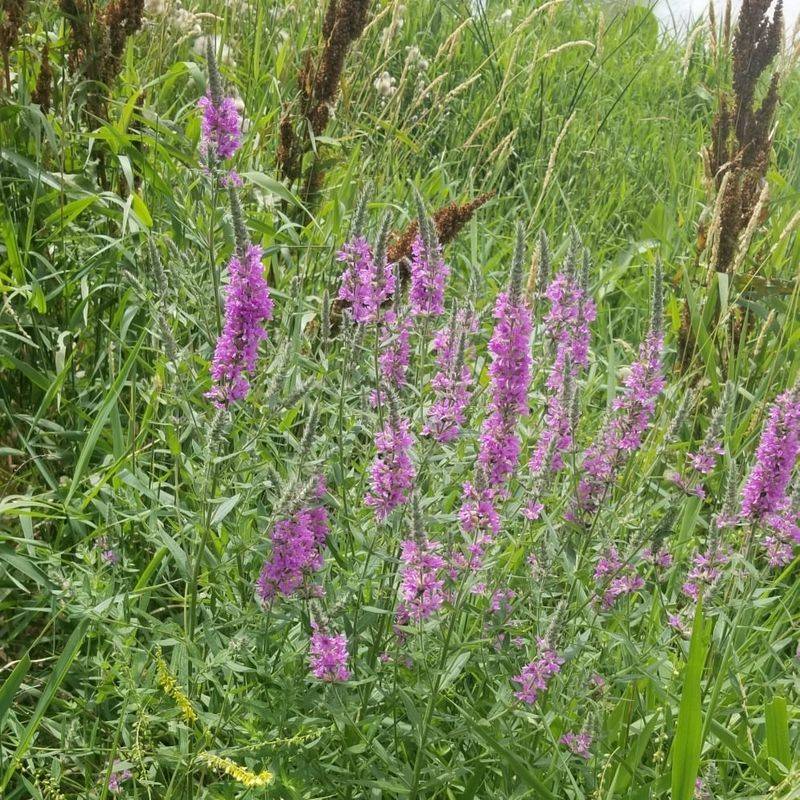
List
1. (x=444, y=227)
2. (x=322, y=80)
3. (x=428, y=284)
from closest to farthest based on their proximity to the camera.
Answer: (x=428, y=284), (x=444, y=227), (x=322, y=80)

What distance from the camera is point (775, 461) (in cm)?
242

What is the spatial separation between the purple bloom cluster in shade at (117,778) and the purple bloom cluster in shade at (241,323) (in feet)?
2.59

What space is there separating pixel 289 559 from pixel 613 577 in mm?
754

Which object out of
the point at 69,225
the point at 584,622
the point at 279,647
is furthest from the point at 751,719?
the point at 69,225

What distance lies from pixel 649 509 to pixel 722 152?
1921 millimetres

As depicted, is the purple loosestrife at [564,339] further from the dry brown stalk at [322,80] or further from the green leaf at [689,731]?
the dry brown stalk at [322,80]

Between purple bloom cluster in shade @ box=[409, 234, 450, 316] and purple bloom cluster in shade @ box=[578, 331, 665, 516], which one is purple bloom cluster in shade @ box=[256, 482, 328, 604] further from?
purple bloom cluster in shade @ box=[578, 331, 665, 516]

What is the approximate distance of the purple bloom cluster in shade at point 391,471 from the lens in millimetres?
2053

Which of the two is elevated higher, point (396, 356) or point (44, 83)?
point (44, 83)

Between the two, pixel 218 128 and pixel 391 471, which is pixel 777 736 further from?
pixel 218 128

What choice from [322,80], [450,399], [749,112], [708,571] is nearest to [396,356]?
[450,399]

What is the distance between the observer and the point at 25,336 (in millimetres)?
2963

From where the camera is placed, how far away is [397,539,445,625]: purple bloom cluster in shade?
2012mm

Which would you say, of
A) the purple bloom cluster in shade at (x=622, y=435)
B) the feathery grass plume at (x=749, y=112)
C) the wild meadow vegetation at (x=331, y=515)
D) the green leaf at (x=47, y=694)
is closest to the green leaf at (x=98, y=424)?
the wild meadow vegetation at (x=331, y=515)
